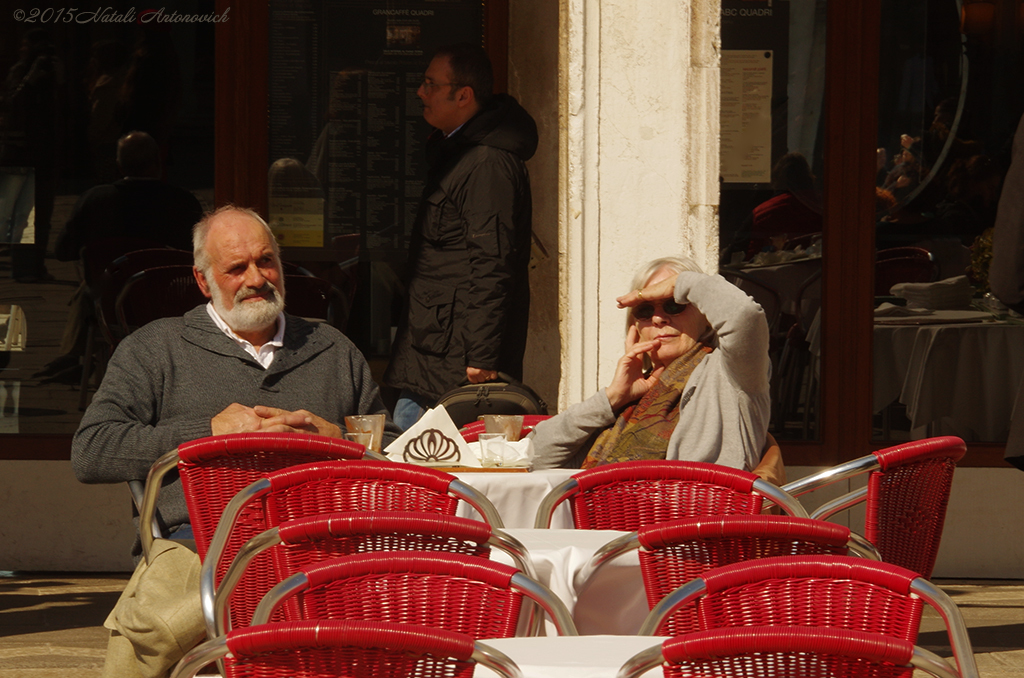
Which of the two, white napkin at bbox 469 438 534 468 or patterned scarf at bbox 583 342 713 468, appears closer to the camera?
white napkin at bbox 469 438 534 468

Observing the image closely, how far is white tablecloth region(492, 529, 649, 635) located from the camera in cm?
294

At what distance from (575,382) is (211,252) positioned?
60.2 inches

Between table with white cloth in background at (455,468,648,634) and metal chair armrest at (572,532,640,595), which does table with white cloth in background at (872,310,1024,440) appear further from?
metal chair armrest at (572,532,640,595)

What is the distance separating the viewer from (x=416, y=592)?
7.29 feet

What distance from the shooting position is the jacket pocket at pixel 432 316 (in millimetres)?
5383

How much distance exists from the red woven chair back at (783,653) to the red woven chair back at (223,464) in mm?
1762

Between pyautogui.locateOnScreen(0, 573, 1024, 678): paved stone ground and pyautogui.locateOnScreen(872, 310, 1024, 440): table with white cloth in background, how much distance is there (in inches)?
30.0

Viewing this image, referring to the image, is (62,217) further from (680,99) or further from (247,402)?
(680,99)

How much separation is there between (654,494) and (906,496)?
2.18 feet

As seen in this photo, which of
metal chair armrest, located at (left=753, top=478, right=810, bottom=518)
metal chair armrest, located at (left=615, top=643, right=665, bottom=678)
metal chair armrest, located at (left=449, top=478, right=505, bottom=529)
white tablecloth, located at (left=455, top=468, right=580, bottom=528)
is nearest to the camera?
metal chair armrest, located at (left=615, top=643, right=665, bottom=678)

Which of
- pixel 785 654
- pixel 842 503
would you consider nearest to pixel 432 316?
pixel 842 503

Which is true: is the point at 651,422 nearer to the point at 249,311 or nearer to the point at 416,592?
the point at 249,311

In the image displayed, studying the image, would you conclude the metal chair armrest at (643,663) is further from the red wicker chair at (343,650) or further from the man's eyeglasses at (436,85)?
the man's eyeglasses at (436,85)

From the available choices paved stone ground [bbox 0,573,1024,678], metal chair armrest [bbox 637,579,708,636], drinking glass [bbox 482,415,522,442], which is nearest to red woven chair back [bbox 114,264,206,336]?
paved stone ground [bbox 0,573,1024,678]
